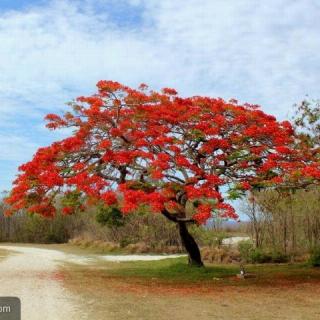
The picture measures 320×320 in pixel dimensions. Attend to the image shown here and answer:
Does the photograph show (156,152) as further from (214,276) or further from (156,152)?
(214,276)

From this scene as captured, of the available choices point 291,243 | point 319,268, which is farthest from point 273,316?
point 291,243

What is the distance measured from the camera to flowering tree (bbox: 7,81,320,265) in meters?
15.7

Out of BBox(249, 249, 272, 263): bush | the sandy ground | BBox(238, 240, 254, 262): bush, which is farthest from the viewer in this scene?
BBox(238, 240, 254, 262): bush

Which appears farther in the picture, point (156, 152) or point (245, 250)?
point (245, 250)

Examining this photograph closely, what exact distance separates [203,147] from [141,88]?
281 centimetres

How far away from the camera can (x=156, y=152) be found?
53.6ft

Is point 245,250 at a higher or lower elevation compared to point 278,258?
higher

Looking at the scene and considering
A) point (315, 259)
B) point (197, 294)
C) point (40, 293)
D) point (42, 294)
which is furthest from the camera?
point (315, 259)

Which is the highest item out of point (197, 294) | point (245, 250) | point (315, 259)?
point (245, 250)

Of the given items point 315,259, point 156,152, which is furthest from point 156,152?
point 315,259

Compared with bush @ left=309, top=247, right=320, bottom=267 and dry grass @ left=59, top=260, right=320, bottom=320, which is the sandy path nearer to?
dry grass @ left=59, top=260, right=320, bottom=320

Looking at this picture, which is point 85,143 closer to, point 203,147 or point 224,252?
point 203,147

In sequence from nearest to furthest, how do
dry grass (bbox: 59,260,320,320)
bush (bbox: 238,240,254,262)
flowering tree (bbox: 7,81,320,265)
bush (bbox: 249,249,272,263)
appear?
1. dry grass (bbox: 59,260,320,320)
2. flowering tree (bbox: 7,81,320,265)
3. bush (bbox: 249,249,272,263)
4. bush (bbox: 238,240,254,262)

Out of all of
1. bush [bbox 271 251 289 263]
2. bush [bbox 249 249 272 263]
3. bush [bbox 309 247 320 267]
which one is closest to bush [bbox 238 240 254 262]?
bush [bbox 249 249 272 263]
